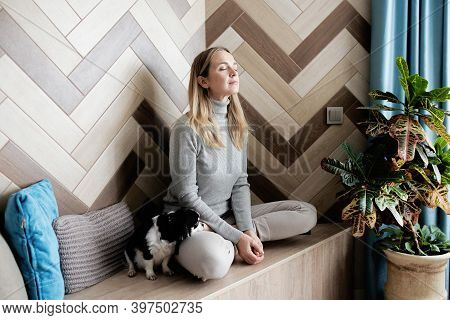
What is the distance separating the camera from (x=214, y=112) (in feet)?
6.13

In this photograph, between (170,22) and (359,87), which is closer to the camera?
(170,22)

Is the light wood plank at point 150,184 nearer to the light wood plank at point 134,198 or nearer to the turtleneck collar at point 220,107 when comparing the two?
the light wood plank at point 134,198

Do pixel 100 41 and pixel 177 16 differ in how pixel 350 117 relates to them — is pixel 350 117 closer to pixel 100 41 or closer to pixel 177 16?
pixel 177 16

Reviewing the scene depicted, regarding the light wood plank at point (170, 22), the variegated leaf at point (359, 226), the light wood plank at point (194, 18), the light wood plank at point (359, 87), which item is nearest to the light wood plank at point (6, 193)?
the light wood plank at point (170, 22)

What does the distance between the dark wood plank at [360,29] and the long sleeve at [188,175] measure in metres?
1.01

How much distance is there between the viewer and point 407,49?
200 cm

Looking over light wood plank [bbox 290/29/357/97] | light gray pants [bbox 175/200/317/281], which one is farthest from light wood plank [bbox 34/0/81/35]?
light wood plank [bbox 290/29/357/97]

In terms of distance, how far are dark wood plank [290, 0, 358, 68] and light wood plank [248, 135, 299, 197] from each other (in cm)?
48

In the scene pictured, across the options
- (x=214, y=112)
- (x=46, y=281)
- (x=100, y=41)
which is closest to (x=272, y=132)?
(x=214, y=112)

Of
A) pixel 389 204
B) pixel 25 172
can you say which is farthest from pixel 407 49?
pixel 25 172

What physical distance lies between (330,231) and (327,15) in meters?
1.08

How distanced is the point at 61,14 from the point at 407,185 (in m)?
1.51

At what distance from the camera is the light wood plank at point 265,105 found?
2189 mm

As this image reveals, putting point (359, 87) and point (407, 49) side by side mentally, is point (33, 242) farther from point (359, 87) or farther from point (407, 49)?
point (407, 49)
